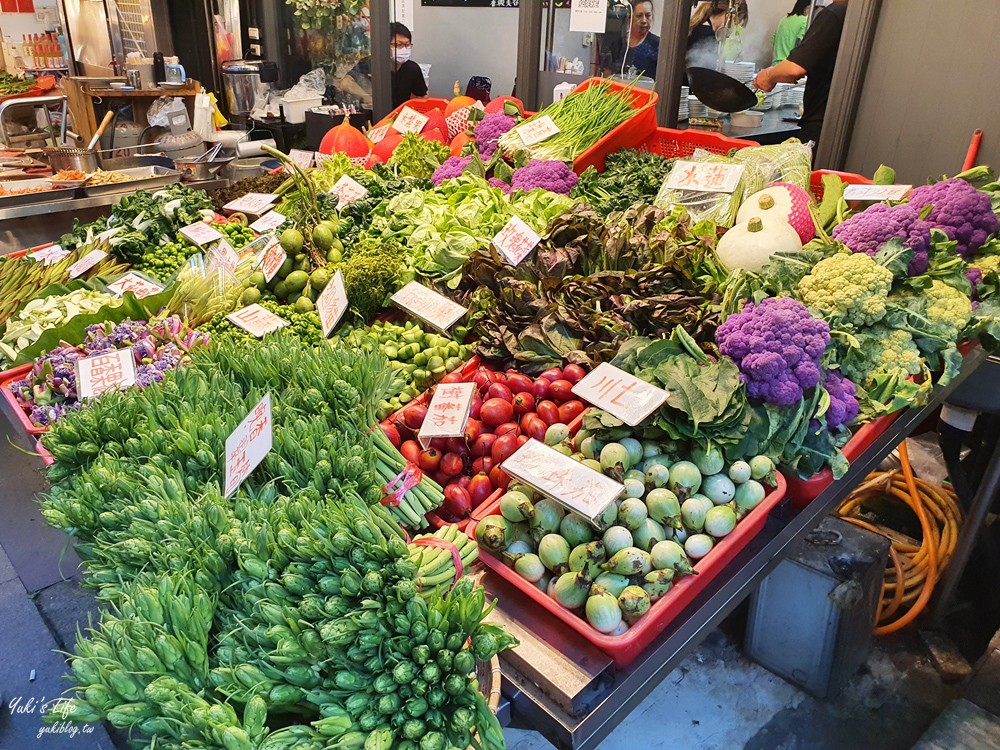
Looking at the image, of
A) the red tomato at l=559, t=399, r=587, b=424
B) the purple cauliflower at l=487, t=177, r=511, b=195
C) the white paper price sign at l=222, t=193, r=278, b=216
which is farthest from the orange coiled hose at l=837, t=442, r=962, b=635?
the white paper price sign at l=222, t=193, r=278, b=216

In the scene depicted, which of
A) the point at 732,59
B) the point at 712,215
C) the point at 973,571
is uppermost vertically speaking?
the point at 732,59

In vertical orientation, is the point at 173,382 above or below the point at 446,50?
below

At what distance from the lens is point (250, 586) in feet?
3.28

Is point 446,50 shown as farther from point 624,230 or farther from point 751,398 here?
point 751,398

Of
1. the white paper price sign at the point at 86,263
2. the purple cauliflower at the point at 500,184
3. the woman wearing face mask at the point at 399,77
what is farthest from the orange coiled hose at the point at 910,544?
the woman wearing face mask at the point at 399,77

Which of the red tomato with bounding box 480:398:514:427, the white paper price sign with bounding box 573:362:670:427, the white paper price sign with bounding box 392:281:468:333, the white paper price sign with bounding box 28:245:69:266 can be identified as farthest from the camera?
the white paper price sign with bounding box 28:245:69:266

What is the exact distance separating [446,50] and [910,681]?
24.6 feet

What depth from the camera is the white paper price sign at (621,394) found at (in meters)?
1.39

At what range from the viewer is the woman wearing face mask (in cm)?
619

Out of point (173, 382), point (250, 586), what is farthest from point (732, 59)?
point (250, 586)

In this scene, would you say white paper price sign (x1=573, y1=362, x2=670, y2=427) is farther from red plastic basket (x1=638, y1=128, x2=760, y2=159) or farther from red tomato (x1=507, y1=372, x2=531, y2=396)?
red plastic basket (x1=638, y1=128, x2=760, y2=159)

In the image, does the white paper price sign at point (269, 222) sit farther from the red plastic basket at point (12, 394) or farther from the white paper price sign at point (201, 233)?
the red plastic basket at point (12, 394)

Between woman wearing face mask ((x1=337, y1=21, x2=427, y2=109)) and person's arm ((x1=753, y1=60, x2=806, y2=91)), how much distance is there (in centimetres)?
345

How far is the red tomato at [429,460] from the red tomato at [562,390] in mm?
324
